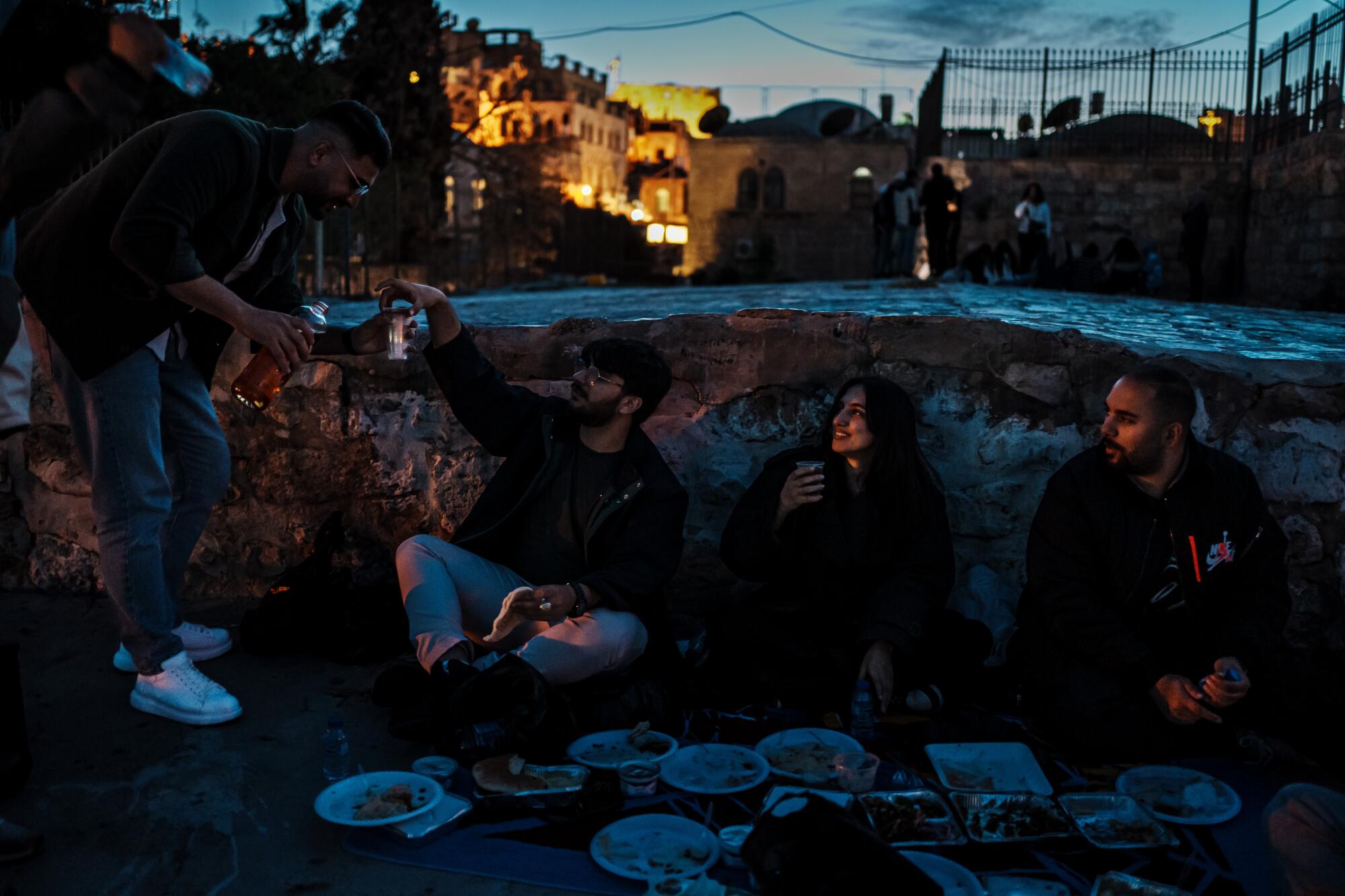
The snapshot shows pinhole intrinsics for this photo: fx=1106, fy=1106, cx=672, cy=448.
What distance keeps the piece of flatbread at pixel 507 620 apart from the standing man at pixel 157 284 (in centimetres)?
79

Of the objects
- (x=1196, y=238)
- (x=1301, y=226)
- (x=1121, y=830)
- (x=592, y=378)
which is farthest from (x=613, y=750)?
(x=1196, y=238)

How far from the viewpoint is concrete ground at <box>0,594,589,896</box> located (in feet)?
7.87

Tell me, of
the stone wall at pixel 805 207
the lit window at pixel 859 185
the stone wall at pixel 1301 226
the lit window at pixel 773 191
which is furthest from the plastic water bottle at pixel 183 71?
the lit window at pixel 859 185

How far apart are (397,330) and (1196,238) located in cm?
1370

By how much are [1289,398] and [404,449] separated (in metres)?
3.18

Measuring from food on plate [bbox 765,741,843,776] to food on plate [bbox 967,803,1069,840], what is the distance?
41 cm

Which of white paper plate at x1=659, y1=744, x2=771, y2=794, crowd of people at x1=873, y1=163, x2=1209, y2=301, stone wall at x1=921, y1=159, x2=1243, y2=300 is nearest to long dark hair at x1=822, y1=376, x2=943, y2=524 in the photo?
white paper plate at x1=659, y1=744, x2=771, y2=794

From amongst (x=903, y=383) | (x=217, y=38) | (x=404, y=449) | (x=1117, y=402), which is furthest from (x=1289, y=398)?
(x=217, y=38)

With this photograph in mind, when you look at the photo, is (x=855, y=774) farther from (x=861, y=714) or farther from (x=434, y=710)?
(x=434, y=710)

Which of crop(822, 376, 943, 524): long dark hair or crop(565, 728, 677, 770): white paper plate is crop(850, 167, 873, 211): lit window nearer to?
crop(822, 376, 943, 524): long dark hair

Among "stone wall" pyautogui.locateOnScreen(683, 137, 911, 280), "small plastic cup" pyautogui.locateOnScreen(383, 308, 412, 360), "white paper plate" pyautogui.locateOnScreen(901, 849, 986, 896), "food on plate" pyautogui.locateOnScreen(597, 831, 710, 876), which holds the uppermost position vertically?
"stone wall" pyautogui.locateOnScreen(683, 137, 911, 280)

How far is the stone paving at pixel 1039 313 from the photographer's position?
4.12m

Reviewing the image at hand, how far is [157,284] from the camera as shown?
291cm

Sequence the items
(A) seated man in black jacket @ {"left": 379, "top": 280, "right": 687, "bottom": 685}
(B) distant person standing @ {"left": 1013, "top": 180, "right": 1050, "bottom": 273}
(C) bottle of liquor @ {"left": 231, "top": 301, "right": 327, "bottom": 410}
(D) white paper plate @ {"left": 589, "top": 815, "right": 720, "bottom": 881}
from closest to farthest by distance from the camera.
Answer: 1. (D) white paper plate @ {"left": 589, "top": 815, "right": 720, "bottom": 881}
2. (C) bottle of liquor @ {"left": 231, "top": 301, "right": 327, "bottom": 410}
3. (A) seated man in black jacket @ {"left": 379, "top": 280, "right": 687, "bottom": 685}
4. (B) distant person standing @ {"left": 1013, "top": 180, "right": 1050, "bottom": 273}
